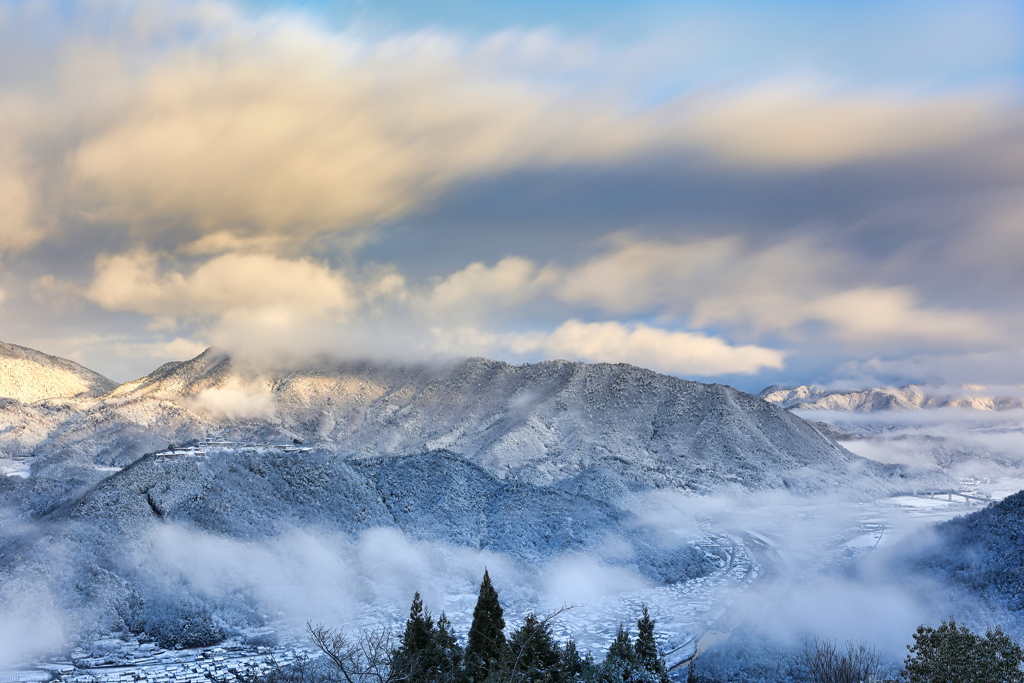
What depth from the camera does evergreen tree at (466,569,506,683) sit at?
31891 mm

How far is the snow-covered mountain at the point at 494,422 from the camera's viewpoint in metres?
102

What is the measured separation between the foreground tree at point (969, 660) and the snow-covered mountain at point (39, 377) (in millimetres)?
197083

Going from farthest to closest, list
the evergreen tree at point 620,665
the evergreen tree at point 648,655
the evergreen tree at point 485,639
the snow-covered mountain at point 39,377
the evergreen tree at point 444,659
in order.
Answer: the snow-covered mountain at point 39,377 → the evergreen tree at point 648,655 → the evergreen tree at point 485,639 → the evergreen tree at point 620,665 → the evergreen tree at point 444,659

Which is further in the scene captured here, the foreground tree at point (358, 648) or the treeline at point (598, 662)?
the foreground tree at point (358, 648)

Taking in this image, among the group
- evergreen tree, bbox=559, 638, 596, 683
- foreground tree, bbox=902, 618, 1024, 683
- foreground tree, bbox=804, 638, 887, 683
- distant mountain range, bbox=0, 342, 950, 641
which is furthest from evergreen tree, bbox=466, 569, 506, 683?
foreground tree, bbox=902, 618, 1024, 683

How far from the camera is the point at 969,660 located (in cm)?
2356

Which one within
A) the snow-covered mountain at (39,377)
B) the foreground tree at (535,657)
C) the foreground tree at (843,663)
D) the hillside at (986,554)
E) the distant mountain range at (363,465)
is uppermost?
the snow-covered mountain at (39,377)

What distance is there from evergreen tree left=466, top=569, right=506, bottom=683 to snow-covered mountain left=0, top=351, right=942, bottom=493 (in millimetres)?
55136

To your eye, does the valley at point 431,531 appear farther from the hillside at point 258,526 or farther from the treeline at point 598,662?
the treeline at point 598,662

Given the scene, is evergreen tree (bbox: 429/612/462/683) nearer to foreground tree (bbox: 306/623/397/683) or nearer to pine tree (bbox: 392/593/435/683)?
pine tree (bbox: 392/593/435/683)

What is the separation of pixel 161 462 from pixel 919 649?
174ft

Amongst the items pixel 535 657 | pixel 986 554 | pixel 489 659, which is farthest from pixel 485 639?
pixel 986 554

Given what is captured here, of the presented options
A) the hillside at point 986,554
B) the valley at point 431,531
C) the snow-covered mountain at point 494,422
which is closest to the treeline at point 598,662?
the valley at point 431,531

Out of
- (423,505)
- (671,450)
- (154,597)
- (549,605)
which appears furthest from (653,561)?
(671,450)
